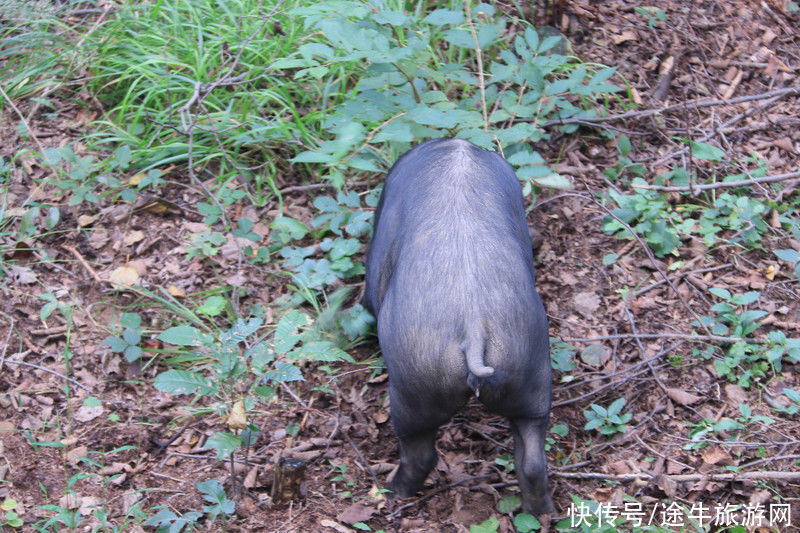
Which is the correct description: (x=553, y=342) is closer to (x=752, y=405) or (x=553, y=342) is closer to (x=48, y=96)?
(x=752, y=405)

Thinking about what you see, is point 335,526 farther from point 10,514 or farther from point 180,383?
point 10,514

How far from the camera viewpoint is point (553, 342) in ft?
12.5

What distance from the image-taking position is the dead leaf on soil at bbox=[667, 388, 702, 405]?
3.56m

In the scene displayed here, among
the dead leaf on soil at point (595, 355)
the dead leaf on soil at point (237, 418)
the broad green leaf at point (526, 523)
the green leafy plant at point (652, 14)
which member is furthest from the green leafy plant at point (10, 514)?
the green leafy plant at point (652, 14)

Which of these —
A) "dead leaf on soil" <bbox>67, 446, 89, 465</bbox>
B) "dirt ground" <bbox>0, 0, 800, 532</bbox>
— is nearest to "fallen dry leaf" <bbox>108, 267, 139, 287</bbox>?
"dirt ground" <bbox>0, 0, 800, 532</bbox>

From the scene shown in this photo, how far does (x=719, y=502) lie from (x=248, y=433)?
75.8 inches

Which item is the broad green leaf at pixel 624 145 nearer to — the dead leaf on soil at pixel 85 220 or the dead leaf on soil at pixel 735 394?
the dead leaf on soil at pixel 735 394

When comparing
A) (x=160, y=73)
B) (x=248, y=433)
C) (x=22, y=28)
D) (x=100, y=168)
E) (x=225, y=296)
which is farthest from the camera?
(x=22, y=28)

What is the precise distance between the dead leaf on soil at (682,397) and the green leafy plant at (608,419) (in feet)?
0.90

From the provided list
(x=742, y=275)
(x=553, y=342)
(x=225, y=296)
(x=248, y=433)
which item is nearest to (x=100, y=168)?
(x=225, y=296)

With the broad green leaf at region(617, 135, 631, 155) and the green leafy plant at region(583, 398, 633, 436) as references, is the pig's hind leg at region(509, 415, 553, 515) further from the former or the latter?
the broad green leaf at region(617, 135, 631, 155)

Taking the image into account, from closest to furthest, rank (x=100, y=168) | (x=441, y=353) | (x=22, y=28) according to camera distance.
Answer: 1. (x=441, y=353)
2. (x=100, y=168)
3. (x=22, y=28)

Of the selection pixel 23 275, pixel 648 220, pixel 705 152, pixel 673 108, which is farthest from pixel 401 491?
pixel 673 108

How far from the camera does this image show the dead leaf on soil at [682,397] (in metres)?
3.56
